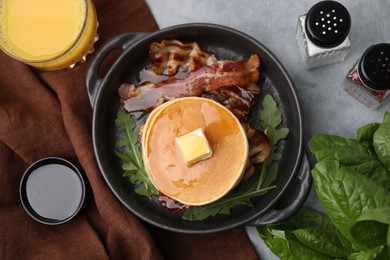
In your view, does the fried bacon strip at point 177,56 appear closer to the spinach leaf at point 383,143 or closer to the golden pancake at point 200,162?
the golden pancake at point 200,162

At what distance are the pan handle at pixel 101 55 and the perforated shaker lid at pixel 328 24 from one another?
1.21 ft

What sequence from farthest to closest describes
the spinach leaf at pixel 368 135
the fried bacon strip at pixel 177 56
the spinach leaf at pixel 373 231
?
1. the fried bacon strip at pixel 177 56
2. the spinach leaf at pixel 368 135
3. the spinach leaf at pixel 373 231

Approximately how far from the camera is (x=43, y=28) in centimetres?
151

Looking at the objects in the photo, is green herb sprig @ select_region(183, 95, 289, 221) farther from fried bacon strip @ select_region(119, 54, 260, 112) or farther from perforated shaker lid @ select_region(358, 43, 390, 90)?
perforated shaker lid @ select_region(358, 43, 390, 90)

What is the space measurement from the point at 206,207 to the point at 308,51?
0.40 meters

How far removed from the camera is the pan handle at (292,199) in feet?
4.50

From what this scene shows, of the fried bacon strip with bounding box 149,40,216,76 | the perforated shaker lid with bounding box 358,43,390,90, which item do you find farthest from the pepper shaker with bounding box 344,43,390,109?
the fried bacon strip with bounding box 149,40,216,76

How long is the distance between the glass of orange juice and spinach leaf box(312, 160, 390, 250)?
63 cm

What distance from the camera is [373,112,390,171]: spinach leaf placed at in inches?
50.6

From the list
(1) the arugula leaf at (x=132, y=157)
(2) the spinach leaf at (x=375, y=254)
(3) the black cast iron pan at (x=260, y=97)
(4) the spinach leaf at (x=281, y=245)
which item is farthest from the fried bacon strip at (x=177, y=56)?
(2) the spinach leaf at (x=375, y=254)

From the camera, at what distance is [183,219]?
146 cm

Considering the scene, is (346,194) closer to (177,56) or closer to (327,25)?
(327,25)

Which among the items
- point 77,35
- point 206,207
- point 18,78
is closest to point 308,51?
point 206,207

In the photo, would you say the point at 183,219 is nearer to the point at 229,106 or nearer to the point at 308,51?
the point at 229,106
